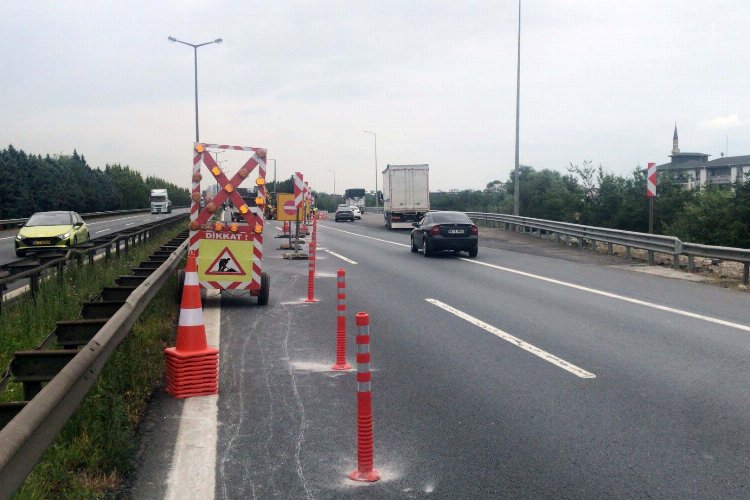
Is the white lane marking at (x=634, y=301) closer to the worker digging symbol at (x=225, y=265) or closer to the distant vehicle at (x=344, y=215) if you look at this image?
the worker digging symbol at (x=225, y=265)

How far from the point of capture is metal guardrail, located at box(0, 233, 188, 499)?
301cm

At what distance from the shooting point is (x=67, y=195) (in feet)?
244

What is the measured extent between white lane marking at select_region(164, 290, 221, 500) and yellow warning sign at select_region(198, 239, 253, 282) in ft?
18.3

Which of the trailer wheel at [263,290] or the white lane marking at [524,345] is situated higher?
the trailer wheel at [263,290]

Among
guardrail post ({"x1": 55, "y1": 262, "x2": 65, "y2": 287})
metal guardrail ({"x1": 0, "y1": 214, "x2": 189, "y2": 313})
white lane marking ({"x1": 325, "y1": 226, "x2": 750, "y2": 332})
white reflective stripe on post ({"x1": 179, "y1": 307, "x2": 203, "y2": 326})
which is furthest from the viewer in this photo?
guardrail post ({"x1": 55, "y1": 262, "x2": 65, "y2": 287})

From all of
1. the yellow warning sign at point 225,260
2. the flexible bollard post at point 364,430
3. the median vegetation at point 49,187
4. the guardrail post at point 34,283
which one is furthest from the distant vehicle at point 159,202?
the flexible bollard post at point 364,430

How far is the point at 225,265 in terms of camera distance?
12.3 meters

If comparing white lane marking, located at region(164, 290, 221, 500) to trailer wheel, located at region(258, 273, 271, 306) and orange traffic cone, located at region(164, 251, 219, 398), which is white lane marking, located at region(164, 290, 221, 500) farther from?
trailer wheel, located at region(258, 273, 271, 306)

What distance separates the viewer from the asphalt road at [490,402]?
4.84m

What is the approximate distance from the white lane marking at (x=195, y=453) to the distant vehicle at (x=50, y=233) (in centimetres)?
1786

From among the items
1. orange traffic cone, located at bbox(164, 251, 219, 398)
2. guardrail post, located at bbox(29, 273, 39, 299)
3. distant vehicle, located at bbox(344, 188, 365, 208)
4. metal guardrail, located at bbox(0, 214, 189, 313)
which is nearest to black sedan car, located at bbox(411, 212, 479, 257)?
metal guardrail, located at bbox(0, 214, 189, 313)

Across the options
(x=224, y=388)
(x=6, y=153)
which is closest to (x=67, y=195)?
(x=6, y=153)

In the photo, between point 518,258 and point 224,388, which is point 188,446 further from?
point 518,258

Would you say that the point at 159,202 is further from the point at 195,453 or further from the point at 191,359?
the point at 195,453
